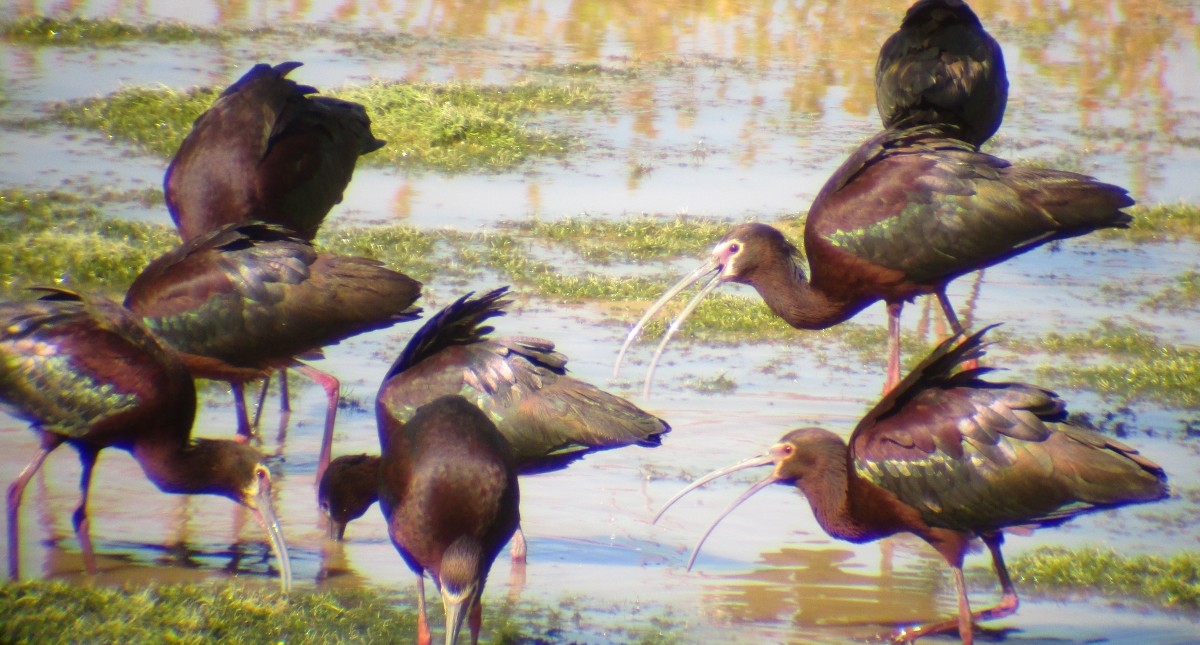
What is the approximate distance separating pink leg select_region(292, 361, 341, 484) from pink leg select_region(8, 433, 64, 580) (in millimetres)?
1026

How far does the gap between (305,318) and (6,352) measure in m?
1.16

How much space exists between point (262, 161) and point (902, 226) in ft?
9.77

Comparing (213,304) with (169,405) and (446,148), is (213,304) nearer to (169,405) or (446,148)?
(169,405)

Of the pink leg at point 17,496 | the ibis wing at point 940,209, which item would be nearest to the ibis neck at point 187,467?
the pink leg at point 17,496

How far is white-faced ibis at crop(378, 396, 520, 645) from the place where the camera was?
14.9 ft

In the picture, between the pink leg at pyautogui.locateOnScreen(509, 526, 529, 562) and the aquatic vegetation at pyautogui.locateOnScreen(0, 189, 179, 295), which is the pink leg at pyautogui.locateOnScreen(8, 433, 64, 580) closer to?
the pink leg at pyautogui.locateOnScreen(509, 526, 529, 562)

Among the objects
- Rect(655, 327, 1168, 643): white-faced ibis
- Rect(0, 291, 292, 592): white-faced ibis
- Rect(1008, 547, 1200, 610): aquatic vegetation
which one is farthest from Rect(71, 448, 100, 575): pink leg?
Rect(1008, 547, 1200, 610): aquatic vegetation

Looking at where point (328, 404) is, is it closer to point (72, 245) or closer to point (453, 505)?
point (453, 505)

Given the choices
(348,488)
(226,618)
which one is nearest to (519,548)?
(348,488)

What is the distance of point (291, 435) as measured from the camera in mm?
6684

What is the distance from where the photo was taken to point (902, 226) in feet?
22.9

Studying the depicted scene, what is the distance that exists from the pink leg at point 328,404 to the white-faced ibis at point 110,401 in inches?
24.4

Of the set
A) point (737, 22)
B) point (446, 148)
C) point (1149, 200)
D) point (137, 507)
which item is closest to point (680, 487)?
point (137, 507)

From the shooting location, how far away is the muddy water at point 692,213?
5.39 meters
